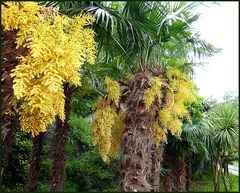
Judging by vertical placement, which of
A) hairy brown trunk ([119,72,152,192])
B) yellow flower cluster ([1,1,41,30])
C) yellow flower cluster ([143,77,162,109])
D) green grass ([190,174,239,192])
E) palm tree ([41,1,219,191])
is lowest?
green grass ([190,174,239,192])

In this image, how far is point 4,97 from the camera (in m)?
4.79

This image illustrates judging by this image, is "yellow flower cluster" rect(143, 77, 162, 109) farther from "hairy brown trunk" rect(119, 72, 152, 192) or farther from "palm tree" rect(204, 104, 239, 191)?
"palm tree" rect(204, 104, 239, 191)

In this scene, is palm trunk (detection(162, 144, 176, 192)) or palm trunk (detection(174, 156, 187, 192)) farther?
palm trunk (detection(162, 144, 176, 192))

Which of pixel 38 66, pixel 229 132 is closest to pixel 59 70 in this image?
pixel 38 66

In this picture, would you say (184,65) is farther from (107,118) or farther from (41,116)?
(41,116)

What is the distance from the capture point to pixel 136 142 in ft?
19.2

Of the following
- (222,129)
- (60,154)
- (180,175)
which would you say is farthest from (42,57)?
(222,129)

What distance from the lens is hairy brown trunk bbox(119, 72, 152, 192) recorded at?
565 centimetres

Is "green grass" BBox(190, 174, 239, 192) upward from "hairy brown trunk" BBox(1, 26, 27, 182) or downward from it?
downward

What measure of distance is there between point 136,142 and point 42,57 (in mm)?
2283

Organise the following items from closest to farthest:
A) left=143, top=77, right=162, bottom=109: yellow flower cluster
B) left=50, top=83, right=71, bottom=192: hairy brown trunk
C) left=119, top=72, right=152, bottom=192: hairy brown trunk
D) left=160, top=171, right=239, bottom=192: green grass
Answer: left=119, top=72, right=152, bottom=192: hairy brown trunk < left=143, top=77, right=162, bottom=109: yellow flower cluster < left=50, top=83, right=71, bottom=192: hairy brown trunk < left=160, top=171, right=239, bottom=192: green grass

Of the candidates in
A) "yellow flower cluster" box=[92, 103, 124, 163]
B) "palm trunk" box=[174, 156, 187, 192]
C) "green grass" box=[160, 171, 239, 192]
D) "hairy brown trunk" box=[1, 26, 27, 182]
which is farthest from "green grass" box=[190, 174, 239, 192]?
"hairy brown trunk" box=[1, 26, 27, 182]

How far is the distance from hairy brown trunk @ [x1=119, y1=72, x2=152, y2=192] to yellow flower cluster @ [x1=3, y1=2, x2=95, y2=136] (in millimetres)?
1555

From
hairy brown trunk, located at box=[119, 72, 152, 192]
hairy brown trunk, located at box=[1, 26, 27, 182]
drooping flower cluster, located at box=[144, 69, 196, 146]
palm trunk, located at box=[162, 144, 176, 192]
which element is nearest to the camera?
hairy brown trunk, located at box=[1, 26, 27, 182]
